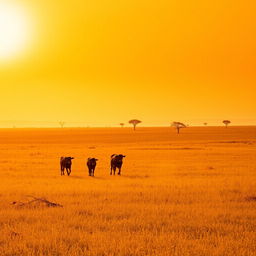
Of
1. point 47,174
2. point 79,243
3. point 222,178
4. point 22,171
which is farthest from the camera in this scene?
point 22,171

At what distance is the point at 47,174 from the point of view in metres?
31.4

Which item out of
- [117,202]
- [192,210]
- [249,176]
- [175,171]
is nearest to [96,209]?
[117,202]

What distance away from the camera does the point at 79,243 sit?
12.1 meters

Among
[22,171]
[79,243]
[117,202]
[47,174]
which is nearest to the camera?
[79,243]

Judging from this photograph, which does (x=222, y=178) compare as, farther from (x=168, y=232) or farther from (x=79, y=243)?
(x=79, y=243)

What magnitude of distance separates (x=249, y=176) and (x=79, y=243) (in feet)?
60.2

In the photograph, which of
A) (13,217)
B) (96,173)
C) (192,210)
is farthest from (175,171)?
(13,217)

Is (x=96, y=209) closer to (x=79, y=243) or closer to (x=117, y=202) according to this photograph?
(x=117, y=202)

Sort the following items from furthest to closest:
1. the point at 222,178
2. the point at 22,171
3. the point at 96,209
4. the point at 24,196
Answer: the point at 22,171 < the point at 222,178 < the point at 24,196 < the point at 96,209

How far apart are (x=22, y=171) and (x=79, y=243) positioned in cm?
2215

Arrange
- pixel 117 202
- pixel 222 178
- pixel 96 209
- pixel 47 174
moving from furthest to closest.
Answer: pixel 47 174 < pixel 222 178 < pixel 117 202 < pixel 96 209

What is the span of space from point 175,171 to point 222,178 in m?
5.51

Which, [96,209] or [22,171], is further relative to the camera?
[22,171]

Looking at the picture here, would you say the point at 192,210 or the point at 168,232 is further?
the point at 192,210
